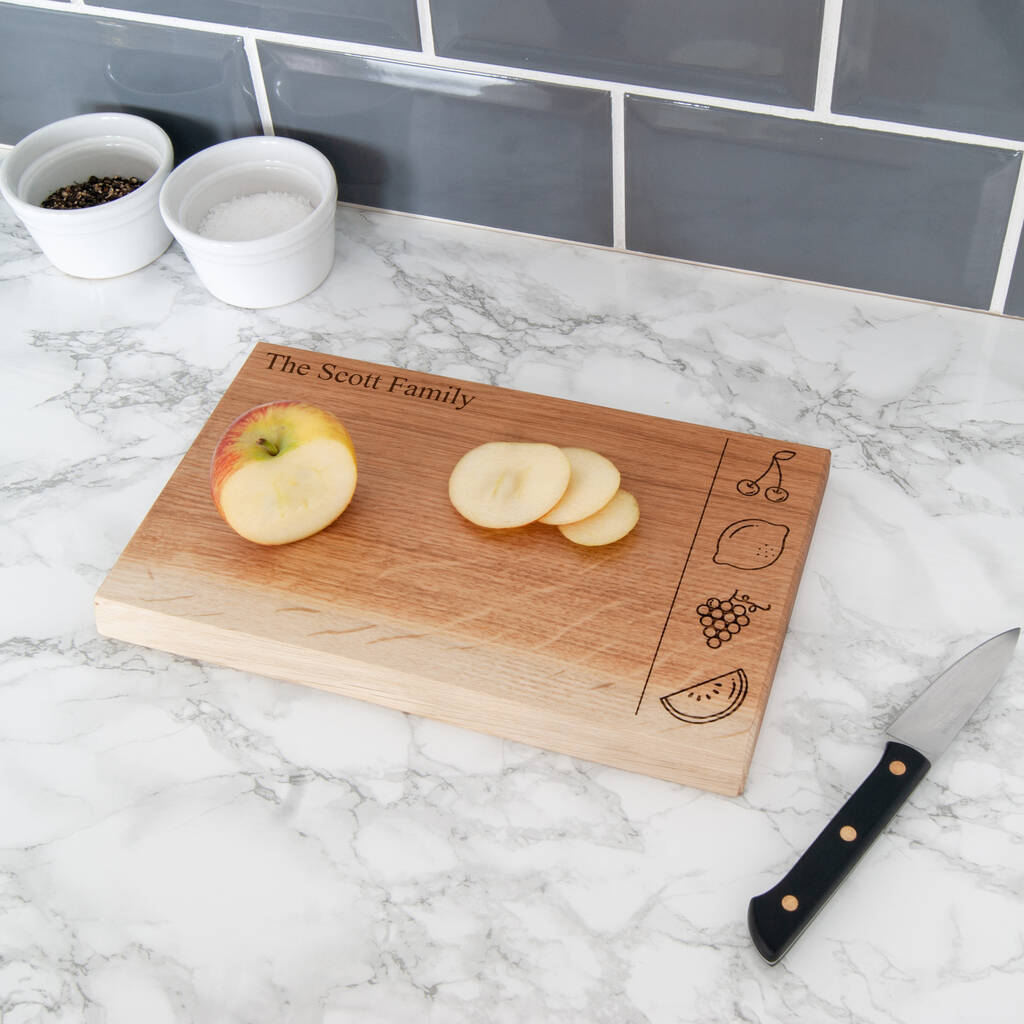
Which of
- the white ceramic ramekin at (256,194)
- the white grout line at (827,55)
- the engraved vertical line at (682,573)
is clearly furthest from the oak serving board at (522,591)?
the white grout line at (827,55)

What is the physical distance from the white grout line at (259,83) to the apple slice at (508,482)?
0.44 m

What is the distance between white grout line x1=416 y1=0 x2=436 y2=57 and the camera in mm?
942

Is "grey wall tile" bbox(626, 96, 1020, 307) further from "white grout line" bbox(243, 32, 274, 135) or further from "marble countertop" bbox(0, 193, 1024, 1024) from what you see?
"white grout line" bbox(243, 32, 274, 135)

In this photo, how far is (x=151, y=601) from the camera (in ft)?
2.64

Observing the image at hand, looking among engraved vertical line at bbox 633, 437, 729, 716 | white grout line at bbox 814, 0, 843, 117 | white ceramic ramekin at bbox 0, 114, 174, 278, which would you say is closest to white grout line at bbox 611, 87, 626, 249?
white grout line at bbox 814, 0, 843, 117

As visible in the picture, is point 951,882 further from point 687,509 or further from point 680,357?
point 680,357

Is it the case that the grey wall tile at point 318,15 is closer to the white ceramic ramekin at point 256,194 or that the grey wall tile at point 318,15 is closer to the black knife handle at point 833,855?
the white ceramic ramekin at point 256,194

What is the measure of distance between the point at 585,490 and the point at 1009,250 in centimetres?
41

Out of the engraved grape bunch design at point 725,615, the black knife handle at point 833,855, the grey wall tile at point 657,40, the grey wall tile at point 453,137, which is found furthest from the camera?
the grey wall tile at point 453,137

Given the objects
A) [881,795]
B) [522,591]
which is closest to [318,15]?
[522,591]

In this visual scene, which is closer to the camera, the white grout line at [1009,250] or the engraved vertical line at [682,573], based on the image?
the engraved vertical line at [682,573]

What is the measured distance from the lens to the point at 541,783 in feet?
2.46

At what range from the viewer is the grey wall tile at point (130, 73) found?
1.05m

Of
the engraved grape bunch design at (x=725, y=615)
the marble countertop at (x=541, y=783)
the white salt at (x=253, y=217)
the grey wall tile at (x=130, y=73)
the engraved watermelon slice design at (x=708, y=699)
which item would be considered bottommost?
the marble countertop at (x=541, y=783)
